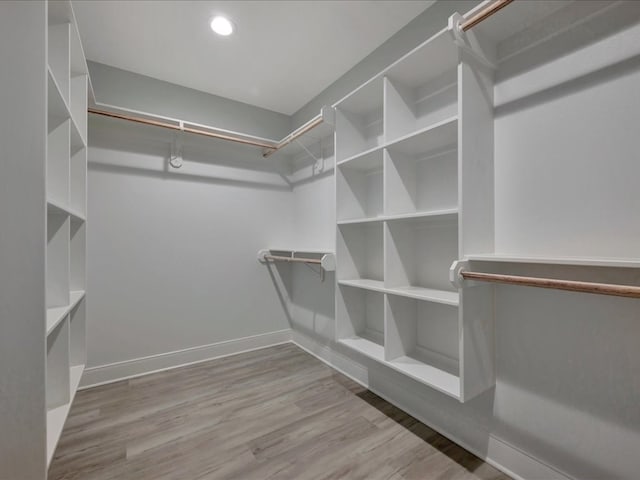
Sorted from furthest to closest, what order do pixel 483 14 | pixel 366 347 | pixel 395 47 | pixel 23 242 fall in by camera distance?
1. pixel 395 47
2. pixel 366 347
3. pixel 483 14
4. pixel 23 242

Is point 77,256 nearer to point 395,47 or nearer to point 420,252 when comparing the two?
point 420,252

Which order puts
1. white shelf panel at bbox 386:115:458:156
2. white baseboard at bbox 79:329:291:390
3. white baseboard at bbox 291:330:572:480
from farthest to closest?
white baseboard at bbox 79:329:291:390 < white shelf panel at bbox 386:115:458:156 < white baseboard at bbox 291:330:572:480

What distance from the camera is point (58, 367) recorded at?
4.29ft

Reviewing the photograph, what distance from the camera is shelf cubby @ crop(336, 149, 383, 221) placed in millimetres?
2088

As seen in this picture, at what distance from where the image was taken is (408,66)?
159cm

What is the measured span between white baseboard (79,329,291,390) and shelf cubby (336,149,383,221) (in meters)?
1.68

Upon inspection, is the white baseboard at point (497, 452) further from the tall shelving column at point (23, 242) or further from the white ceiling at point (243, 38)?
the white ceiling at point (243, 38)

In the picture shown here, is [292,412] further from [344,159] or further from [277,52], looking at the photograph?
[277,52]

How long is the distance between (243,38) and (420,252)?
188cm

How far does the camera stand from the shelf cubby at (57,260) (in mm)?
1319

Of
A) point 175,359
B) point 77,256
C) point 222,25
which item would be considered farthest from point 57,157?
point 175,359

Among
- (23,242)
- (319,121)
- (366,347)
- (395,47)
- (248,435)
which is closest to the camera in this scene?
(23,242)

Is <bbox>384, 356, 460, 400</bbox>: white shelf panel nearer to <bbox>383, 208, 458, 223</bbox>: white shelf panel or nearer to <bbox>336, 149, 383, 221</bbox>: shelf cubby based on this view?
<bbox>383, 208, 458, 223</bbox>: white shelf panel

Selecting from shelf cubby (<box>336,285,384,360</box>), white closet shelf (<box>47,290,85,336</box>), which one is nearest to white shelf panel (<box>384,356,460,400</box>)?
shelf cubby (<box>336,285,384,360</box>)
